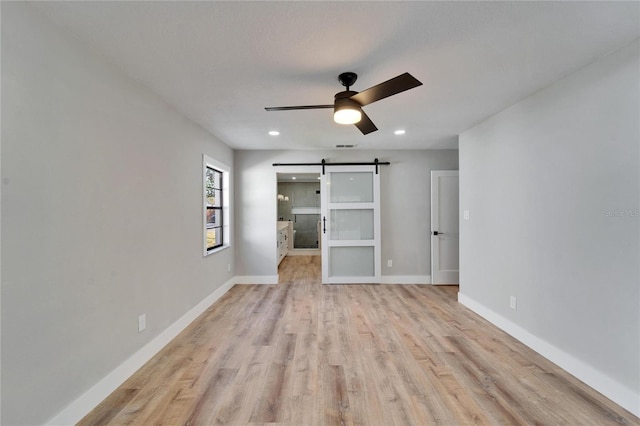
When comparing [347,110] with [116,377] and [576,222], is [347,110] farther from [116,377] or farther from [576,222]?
[116,377]

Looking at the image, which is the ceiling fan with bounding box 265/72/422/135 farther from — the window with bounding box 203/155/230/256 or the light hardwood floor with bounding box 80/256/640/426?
the window with bounding box 203/155/230/256

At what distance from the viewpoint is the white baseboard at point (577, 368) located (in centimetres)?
181

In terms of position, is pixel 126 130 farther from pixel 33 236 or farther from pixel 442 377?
pixel 442 377

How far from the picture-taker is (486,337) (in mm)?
2854

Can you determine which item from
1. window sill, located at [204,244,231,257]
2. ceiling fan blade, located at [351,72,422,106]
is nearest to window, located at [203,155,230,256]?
window sill, located at [204,244,231,257]

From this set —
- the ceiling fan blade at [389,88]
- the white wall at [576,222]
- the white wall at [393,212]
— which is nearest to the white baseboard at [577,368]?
the white wall at [576,222]

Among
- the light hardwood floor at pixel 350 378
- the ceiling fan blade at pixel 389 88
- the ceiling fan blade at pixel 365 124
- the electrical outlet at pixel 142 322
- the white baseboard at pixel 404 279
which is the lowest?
the light hardwood floor at pixel 350 378

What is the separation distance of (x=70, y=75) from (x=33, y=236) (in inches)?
39.5

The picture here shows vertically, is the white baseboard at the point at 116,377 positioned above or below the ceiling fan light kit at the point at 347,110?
below

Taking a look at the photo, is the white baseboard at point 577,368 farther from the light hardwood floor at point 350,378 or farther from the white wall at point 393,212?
the white wall at point 393,212

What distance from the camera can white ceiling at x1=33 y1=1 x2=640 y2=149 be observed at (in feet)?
4.95

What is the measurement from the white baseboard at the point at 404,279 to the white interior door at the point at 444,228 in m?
0.16

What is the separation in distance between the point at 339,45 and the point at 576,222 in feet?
7.44

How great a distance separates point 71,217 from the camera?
5.57 ft
